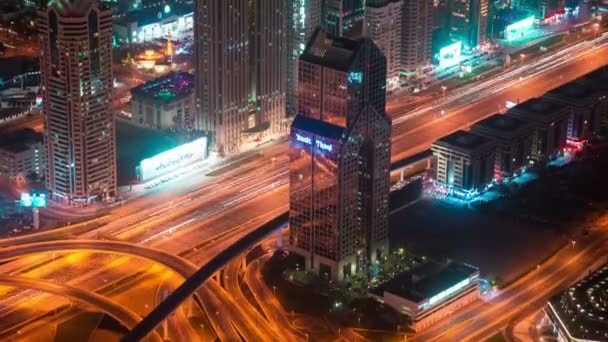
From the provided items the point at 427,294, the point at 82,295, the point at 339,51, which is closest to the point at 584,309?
the point at 427,294

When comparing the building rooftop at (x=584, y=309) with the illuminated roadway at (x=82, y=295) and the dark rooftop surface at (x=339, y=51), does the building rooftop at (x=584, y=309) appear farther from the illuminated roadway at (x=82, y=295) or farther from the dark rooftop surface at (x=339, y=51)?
the illuminated roadway at (x=82, y=295)

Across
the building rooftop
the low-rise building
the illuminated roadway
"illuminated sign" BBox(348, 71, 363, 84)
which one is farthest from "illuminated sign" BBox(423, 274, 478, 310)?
the illuminated roadway

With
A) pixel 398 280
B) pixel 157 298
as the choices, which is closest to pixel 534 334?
pixel 398 280

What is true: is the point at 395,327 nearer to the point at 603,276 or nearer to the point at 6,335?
the point at 603,276

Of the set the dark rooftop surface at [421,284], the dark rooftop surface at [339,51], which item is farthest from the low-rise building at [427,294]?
the dark rooftop surface at [339,51]

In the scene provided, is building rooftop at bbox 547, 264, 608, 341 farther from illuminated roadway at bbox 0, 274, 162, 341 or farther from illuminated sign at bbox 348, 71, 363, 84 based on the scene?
illuminated roadway at bbox 0, 274, 162, 341

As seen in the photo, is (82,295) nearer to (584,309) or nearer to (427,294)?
(427,294)
